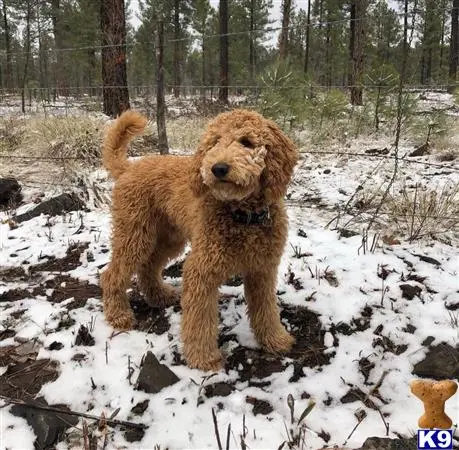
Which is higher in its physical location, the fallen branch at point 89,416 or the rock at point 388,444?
the rock at point 388,444

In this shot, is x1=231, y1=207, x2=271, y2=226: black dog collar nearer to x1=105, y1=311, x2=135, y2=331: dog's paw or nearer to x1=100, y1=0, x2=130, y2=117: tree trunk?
x1=105, y1=311, x2=135, y2=331: dog's paw

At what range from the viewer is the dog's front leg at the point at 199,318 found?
2.66m

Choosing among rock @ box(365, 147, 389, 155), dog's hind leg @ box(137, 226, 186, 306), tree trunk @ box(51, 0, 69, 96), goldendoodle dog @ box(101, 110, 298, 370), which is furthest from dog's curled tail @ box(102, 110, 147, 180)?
tree trunk @ box(51, 0, 69, 96)

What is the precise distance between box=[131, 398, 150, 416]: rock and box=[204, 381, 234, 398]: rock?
34cm

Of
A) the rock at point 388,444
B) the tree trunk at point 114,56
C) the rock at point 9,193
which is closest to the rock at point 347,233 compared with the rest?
the rock at point 388,444

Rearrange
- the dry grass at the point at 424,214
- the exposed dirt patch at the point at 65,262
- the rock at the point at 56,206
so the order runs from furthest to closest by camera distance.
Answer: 1. the rock at the point at 56,206
2. the dry grass at the point at 424,214
3. the exposed dirt patch at the point at 65,262

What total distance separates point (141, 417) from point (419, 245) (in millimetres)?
2792

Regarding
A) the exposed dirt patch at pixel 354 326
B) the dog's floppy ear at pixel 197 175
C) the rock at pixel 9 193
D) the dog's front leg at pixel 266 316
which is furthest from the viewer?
the rock at pixel 9 193

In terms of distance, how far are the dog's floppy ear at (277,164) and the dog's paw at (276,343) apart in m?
0.97

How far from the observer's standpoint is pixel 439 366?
8.55ft

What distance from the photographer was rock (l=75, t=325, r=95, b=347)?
9.67ft

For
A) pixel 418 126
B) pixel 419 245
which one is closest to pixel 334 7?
pixel 418 126

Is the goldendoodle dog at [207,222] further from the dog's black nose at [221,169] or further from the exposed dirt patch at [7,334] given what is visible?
the exposed dirt patch at [7,334]

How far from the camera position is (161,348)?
9.71ft
